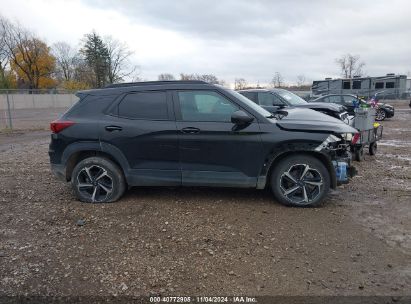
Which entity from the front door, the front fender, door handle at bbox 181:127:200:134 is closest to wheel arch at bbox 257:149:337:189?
the front fender

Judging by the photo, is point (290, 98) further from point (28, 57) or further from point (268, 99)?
point (28, 57)

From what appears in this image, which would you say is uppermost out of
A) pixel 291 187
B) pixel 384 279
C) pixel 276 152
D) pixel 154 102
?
pixel 154 102

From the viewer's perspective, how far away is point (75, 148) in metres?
5.14

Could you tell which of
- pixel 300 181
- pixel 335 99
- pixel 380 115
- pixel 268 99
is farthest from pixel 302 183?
pixel 380 115

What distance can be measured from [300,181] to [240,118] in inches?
48.3

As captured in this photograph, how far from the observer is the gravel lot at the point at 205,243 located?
3117mm

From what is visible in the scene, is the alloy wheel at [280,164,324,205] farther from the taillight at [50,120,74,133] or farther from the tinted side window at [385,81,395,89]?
the tinted side window at [385,81,395,89]

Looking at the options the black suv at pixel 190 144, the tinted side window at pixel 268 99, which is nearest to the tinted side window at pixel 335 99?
the tinted side window at pixel 268 99

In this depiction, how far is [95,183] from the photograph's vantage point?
5.21m

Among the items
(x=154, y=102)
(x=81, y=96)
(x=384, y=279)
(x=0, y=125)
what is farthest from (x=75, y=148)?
(x=0, y=125)

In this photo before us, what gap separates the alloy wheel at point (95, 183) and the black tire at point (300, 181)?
8.15 ft

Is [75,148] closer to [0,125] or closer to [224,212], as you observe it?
[224,212]

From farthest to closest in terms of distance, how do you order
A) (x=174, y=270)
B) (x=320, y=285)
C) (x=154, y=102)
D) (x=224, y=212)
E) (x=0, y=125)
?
(x=0, y=125) < (x=154, y=102) < (x=224, y=212) < (x=174, y=270) < (x=320, y=285)

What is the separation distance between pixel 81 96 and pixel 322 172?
12.4ft
